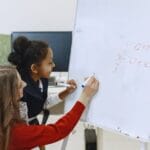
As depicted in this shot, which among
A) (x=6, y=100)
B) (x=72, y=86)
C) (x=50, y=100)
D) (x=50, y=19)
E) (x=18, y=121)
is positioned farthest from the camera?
(x=50, y=19)

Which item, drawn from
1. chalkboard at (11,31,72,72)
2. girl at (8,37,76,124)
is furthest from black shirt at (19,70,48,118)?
chalkboard at (11,31,72,72)

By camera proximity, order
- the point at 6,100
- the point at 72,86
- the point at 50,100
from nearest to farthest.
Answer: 1. the point at 6,100
2. the point at 72,86
3. the point at 50,100

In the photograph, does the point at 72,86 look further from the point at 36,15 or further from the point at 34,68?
the point at 36,15

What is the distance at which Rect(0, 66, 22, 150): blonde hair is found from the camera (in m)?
1.34

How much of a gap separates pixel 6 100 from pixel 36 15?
1.73m

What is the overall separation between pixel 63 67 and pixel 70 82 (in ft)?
2.95

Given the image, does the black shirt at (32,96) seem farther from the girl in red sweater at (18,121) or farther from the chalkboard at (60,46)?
the chalkboard at (60,46)

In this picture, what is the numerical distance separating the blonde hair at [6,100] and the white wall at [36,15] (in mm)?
1610

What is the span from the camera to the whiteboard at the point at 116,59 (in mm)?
1288

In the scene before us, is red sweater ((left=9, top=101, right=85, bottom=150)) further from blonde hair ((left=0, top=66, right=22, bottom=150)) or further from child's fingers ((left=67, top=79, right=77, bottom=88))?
child's fingers ((left=67, top=79, right=77, bottom=88))

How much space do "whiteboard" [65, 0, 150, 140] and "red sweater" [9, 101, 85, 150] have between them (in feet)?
0.30

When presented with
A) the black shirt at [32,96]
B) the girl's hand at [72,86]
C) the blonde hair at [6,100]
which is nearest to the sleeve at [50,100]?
the black shirt at [32,96]

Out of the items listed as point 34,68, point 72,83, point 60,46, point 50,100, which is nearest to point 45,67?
point 34,68

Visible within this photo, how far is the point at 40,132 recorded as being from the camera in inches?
55.7
